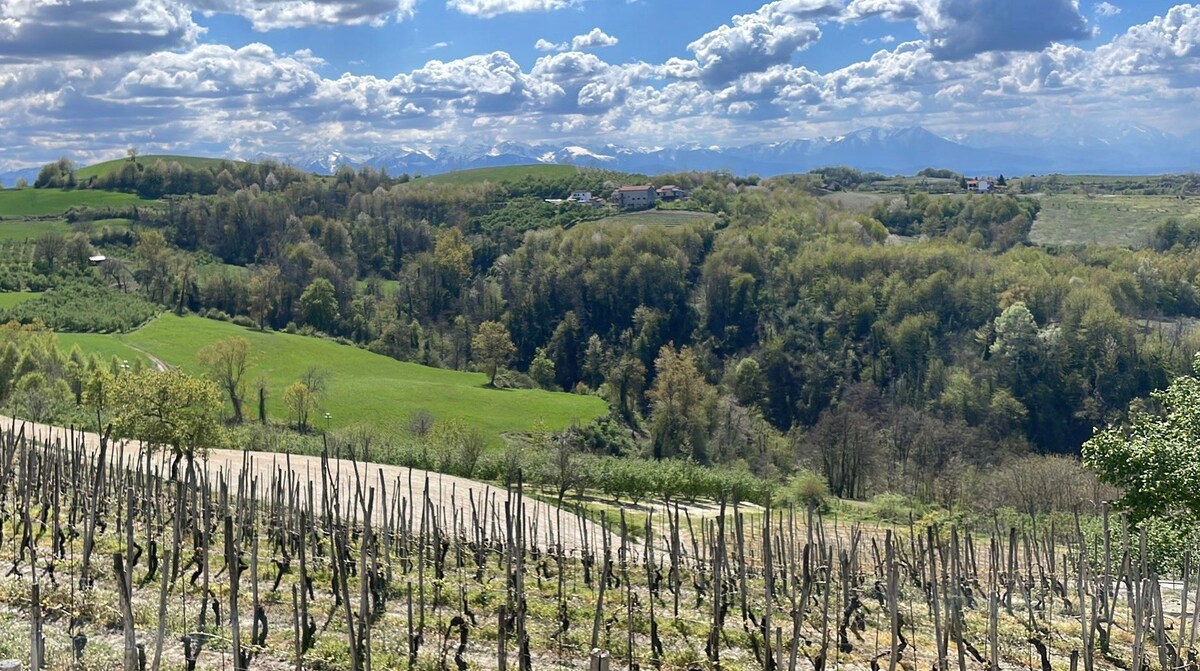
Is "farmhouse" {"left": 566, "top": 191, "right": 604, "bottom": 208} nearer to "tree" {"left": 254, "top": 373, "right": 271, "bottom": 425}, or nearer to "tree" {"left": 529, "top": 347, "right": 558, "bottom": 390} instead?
"tree" {"left": 529, "top": 347, "right": 558, "bottom": 390}

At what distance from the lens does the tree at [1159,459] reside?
19641 millimetres

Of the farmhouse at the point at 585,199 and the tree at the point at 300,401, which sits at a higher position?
the farmhouse at the point at 585,199

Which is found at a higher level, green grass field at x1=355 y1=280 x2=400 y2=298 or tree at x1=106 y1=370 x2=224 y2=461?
tree at x1=106 y1=370 x2=224 y2=461

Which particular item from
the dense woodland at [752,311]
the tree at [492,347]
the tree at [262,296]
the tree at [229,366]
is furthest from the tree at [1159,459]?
the tree at [262,296]

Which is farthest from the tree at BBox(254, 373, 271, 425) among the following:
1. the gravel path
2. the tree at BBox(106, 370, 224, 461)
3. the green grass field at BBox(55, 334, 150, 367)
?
the tree at BBox(106, 370, 224, 461)

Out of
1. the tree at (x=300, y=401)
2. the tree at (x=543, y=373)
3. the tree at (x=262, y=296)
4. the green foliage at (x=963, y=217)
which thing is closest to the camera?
the tree at (x=300, y=401)

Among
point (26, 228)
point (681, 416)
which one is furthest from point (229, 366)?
point (26, 228)

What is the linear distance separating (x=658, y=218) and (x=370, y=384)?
83806mm

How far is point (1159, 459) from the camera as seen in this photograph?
2022cm

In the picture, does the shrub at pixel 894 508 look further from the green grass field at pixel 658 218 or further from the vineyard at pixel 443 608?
the green grass field at pixel 658 218

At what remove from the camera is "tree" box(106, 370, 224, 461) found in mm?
37781

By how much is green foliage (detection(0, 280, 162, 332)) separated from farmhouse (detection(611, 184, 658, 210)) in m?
95.4


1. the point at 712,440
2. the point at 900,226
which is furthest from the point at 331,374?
the point at 900,226

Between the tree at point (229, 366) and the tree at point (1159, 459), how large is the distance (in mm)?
70870
